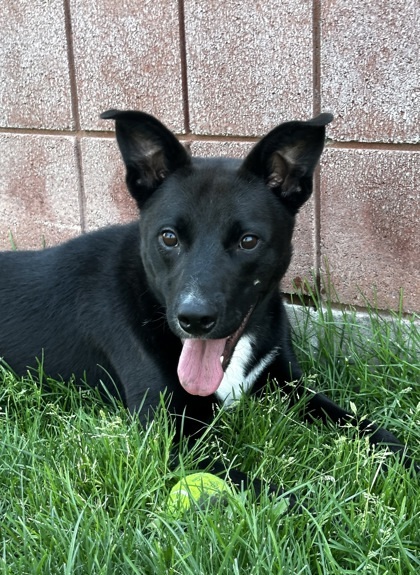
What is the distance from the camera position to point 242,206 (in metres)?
2.64

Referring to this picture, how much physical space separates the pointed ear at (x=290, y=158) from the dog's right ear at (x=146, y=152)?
24 cm

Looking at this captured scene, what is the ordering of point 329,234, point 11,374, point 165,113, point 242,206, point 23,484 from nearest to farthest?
point 23,484, point 242,206, point 11,374, point 329,234, point 165,113

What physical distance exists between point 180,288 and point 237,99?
55.1 inches

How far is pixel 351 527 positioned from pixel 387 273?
5.19 ft

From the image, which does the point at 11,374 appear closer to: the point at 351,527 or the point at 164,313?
the point at 164,313

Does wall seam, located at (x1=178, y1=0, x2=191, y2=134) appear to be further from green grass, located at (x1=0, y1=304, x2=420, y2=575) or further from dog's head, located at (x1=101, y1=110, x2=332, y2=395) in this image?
green grass, located at (x1=0, y1=304, x2=420, y2=575)

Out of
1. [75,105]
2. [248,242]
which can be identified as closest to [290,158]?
[248,242]

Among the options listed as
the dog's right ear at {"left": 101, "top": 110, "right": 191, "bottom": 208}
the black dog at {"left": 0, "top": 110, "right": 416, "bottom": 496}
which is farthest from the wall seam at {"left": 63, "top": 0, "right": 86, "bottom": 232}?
the dog's right ear at {"left": 101, "top": 110, "right": 191, "bottom": 208}

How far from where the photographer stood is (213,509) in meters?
2.10

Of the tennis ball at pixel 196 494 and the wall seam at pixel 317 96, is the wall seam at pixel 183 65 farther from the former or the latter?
the tennis ball at pixel 196 494

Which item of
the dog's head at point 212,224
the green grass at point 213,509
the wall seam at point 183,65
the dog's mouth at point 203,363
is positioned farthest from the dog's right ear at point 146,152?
the wall seam at point 183,65

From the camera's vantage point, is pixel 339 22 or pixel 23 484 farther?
pixel 339 22

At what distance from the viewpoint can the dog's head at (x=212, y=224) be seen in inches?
99.0

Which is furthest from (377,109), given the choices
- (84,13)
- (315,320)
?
(84,13)
